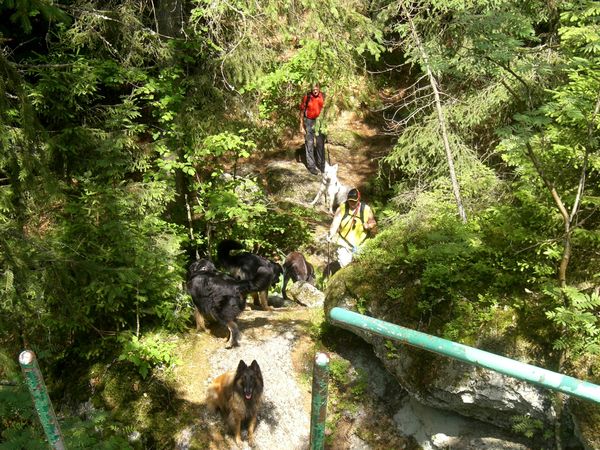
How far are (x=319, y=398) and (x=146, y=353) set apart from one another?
5.76 metres

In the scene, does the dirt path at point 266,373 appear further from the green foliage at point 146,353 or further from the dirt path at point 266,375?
the green foliage at point 146,353

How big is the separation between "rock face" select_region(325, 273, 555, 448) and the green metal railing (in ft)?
13.4

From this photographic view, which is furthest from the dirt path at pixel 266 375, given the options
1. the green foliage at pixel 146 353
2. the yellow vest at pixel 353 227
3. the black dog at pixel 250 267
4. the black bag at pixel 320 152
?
the black bag at pixel 320 152

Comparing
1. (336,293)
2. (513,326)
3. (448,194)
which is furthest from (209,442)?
(448,194)

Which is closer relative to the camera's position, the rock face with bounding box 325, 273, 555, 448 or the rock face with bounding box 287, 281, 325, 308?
the rock face with bounding box 325, 273, 555, 448

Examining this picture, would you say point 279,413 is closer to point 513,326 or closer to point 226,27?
point 513,326

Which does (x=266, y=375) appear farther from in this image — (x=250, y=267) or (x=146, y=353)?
(x=250, y=267)

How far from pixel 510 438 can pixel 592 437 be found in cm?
121

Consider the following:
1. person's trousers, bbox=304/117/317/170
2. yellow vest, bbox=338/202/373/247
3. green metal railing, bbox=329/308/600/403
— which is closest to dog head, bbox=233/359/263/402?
yellow vest, bbox=338/202/373/247

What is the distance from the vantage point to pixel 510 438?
5711 millimetres

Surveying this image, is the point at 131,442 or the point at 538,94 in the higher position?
the point at 538,94

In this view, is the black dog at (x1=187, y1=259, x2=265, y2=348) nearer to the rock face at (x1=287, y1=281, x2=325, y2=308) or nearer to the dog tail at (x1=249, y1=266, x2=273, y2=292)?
the dog tail at (x1=249, y1=266, x2=273, y2=292)

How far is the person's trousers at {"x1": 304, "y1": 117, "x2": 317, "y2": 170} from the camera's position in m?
12.4

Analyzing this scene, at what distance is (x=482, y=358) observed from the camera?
5.74 ft
